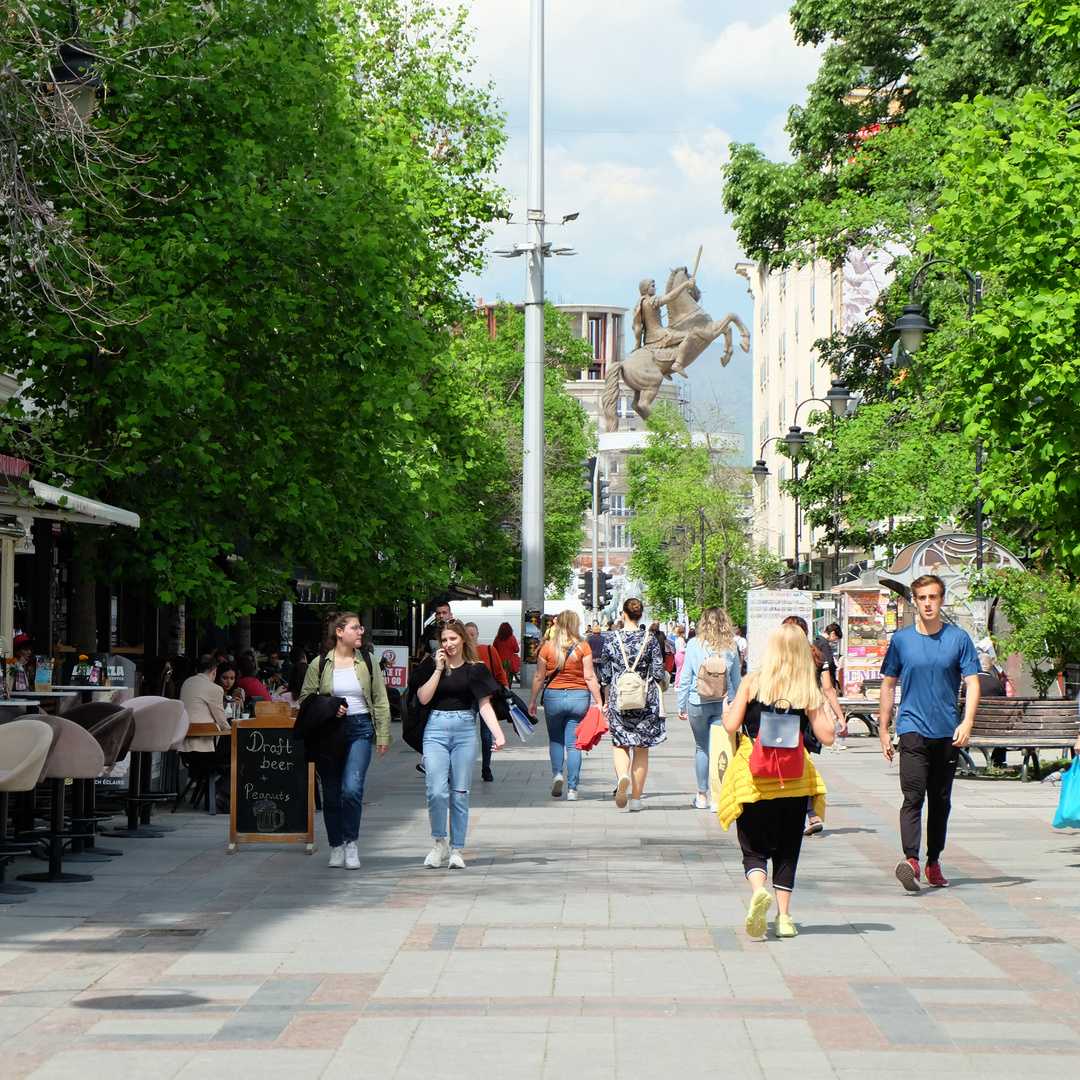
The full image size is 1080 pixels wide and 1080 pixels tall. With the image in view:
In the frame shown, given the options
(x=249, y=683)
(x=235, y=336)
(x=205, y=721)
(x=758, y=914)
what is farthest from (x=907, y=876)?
(x=235, y=336)

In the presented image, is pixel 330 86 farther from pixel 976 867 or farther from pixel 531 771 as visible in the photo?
pixel 976 867

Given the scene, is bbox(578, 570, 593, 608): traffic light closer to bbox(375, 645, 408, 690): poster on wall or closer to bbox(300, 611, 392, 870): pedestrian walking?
bbox(375, 645, 408, 690): poster on wall

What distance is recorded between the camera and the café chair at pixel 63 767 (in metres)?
10.3

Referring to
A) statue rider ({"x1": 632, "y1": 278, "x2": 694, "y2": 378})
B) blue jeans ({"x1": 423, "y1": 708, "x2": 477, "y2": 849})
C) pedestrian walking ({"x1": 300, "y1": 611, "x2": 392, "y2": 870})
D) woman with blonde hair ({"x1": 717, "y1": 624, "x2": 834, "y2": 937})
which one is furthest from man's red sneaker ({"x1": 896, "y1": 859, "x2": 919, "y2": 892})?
statue rider ({"x1": 632, "y1": 278, "x2": 694, "y2": 378})

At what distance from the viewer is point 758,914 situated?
8.12m

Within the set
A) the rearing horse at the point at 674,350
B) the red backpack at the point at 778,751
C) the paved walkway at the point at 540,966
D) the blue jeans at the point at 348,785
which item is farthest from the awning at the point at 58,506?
the rearing horse at the point at 674,350

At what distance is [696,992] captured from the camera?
7.10 m

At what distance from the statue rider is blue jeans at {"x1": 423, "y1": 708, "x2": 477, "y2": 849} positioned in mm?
99825

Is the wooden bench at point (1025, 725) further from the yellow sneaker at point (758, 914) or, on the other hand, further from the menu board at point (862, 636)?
the menu board at point (862, 636)

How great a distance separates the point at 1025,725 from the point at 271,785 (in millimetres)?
8956

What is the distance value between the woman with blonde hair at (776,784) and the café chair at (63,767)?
13.8ft

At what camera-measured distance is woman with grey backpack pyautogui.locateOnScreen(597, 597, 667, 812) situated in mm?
14500

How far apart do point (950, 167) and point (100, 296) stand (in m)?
8.04

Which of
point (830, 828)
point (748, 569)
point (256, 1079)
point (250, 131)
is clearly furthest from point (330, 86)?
point (748, 569)
